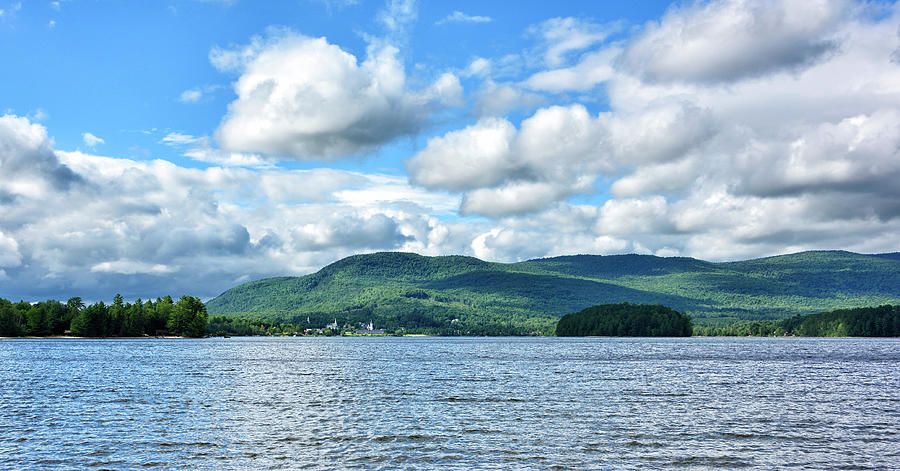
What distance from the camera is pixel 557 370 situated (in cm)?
10688

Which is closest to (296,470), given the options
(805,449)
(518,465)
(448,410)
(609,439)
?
(518,465)

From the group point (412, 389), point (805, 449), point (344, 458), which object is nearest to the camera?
point (344, 458)

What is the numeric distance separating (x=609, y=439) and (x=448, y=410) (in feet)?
56.7

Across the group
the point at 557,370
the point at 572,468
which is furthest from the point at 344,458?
the point at 557,370

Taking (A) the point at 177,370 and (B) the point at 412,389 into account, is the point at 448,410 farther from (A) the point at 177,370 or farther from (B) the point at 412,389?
(A) the point at 177,370

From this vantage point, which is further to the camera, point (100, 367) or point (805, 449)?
point (100, 367)

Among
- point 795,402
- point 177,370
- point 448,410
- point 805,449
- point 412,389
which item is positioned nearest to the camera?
point 805,449

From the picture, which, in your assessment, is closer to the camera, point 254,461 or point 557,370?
point 254,461

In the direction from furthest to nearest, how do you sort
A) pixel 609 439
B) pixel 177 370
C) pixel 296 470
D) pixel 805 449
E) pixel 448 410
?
1. pixel 177 370
2. pixel 448 410
3. pixel 609 439
4. pixel 805 449
5. pixel 296 470

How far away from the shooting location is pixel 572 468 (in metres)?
36.0

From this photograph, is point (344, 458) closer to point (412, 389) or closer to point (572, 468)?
point (572, 468)

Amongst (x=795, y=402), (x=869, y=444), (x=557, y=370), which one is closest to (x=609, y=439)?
(x=869, y=444)

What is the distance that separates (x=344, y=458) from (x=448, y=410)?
20.5m

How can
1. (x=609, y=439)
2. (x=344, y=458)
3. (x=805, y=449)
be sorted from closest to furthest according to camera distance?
1. (x=344, y=458)
2. (x=805, y=449)
3. (x=609, y=439)
